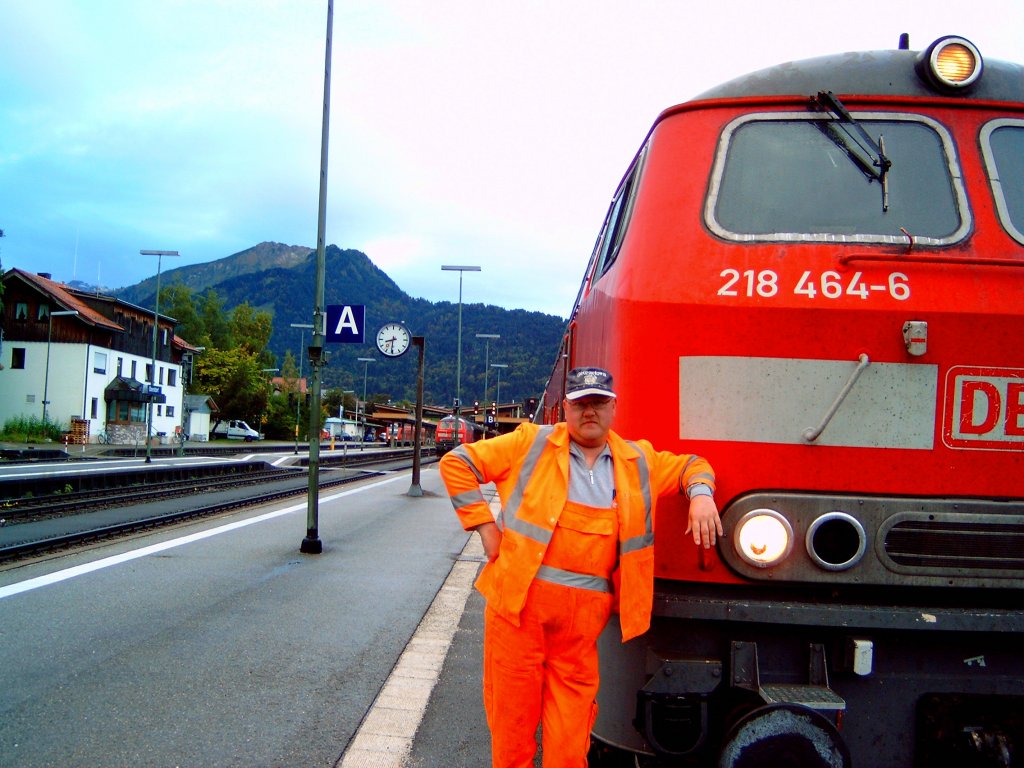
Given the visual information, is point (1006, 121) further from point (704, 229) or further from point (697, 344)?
point (697, 344)

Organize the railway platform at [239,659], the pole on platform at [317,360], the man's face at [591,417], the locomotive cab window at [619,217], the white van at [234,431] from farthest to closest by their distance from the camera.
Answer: the white van at [234,431] → the pole on platform at [317,360] → the railway platform at [239,659] → the locomotive cab window at [619,217] → the man's face at [591,417]

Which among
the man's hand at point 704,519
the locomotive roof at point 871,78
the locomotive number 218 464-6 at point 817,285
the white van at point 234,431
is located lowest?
the white van at point 234,431

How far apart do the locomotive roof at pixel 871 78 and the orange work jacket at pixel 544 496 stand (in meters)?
1.64

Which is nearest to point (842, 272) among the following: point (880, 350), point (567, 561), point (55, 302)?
point (880, 350)

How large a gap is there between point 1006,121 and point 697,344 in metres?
1.66

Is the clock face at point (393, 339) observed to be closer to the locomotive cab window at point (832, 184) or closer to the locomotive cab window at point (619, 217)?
the locomotive cab window at point (619, 217)

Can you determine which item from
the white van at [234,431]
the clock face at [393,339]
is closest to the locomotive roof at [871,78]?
the clock face at [393,339]

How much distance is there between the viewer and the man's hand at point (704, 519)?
282 centimetres

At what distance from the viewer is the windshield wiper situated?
11.3 feet

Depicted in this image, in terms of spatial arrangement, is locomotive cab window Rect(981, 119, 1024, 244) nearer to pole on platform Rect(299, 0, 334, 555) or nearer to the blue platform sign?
pole on platform Rect(299, 0, 334, 555)

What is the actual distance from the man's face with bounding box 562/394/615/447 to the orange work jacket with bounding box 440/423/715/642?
5 cm

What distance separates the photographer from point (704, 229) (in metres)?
3.42

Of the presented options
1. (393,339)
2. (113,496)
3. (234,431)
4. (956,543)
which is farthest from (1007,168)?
(234,431)

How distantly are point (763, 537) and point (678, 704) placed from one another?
644mm
